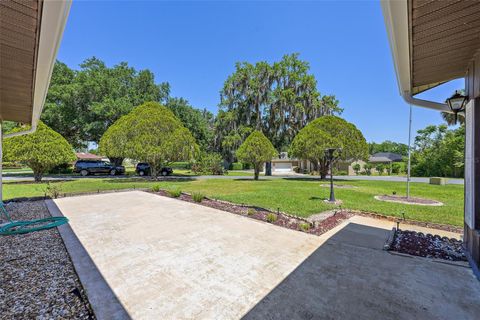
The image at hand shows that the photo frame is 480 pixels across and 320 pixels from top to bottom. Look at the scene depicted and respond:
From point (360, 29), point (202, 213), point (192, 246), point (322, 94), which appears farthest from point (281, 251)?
point (322, 94)

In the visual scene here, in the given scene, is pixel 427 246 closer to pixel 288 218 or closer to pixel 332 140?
pixel 288 218

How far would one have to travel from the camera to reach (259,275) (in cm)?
297

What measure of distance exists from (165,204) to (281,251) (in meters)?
5.18

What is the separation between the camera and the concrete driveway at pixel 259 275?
2.28 metres

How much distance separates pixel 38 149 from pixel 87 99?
9.59 meters

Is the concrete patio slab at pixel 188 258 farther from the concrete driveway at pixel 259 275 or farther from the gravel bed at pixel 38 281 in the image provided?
the gravel bed at pixel 38 281

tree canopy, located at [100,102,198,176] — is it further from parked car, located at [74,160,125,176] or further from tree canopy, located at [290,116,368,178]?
tree canopy, located at [290,116,368,178]

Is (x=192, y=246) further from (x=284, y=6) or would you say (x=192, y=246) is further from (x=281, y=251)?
(x=284, y=6)

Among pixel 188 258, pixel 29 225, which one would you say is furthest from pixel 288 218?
pixel 29 225

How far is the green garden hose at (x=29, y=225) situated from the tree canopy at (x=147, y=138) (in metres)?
9.53

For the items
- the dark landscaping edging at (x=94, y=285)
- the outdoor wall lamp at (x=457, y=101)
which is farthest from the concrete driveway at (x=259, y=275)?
the outdoor wall lamp at (x=457, y=101)

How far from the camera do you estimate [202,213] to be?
6.43 m

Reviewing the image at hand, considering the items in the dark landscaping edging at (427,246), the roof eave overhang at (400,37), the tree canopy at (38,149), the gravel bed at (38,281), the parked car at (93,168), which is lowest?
the gravel bed at (38,281)

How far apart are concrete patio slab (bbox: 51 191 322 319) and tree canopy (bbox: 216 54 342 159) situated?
19155mm
